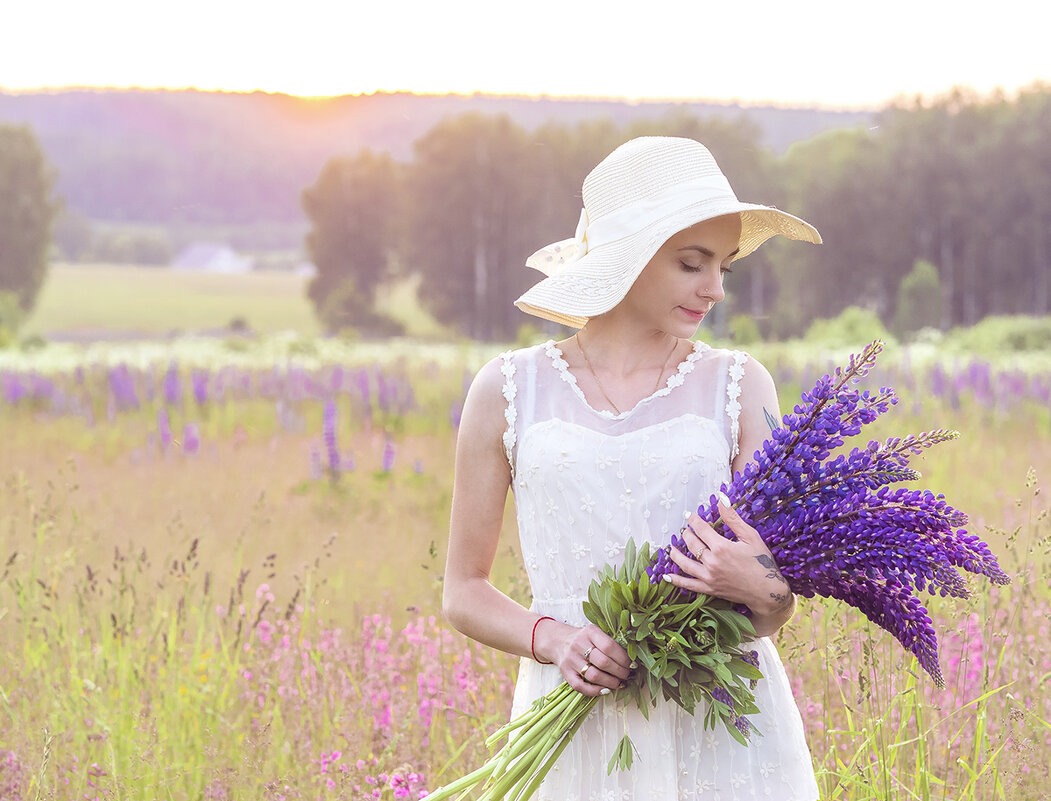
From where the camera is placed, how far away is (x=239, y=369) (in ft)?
36.5

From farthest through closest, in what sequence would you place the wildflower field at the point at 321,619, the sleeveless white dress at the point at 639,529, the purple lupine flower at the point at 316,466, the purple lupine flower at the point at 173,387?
the purple lupine flower at the point at 173,387 → the purple lupine flower at the point at 316,466 → the wildflower field at the point at 321,619 → the sleeveless white dress at the point at 639,529

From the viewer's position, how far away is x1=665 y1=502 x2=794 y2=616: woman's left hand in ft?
4.66

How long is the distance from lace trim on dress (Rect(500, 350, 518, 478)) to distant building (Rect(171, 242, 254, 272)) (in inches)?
876

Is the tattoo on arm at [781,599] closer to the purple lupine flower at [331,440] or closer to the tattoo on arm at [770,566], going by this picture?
the tattoo on arm at [770,566]

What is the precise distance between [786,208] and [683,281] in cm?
2326

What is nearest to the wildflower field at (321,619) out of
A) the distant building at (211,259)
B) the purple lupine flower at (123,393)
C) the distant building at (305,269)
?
the purple lupine flower at (123,393)

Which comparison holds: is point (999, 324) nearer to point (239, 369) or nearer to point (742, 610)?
point (239, 369)

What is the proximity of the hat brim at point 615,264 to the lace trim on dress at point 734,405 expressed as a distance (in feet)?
0.77

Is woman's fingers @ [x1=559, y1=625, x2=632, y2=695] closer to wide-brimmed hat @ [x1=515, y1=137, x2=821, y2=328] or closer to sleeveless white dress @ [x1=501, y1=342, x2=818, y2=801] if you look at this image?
sleeveless white dress @ [x1=501, y1=342, x2=818, y2=801]

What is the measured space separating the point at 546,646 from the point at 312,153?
84.2 feet

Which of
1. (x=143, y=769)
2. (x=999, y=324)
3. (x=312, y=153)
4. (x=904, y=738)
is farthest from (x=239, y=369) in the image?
(x=312, y=153)

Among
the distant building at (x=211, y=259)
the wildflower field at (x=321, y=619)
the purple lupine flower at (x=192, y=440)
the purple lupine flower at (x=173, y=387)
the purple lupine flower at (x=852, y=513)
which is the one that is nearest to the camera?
the purple lupine flower at (x=852, y=513)

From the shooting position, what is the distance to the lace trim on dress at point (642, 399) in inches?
66.4

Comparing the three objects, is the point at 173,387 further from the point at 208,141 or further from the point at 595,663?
the point at 208,141
